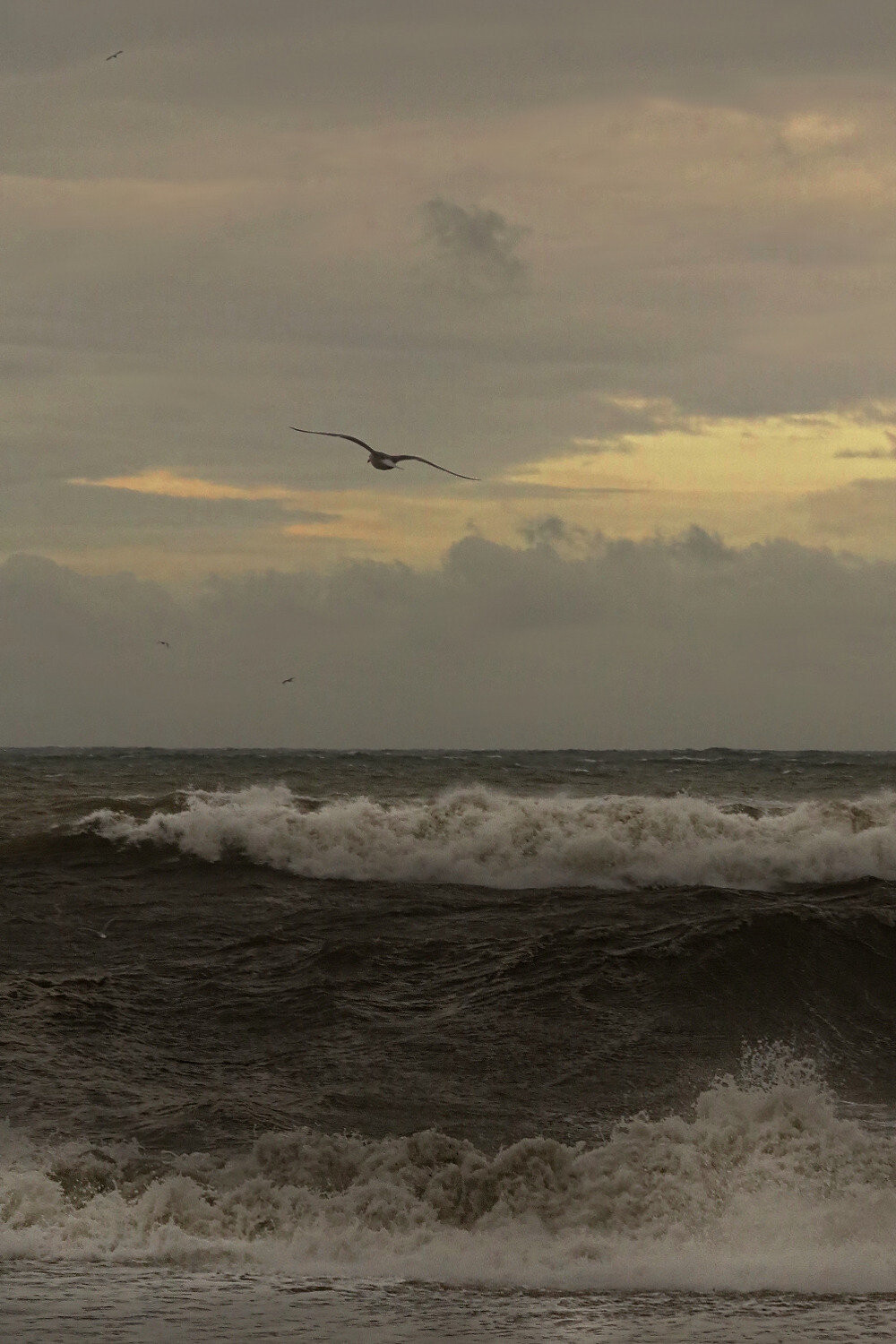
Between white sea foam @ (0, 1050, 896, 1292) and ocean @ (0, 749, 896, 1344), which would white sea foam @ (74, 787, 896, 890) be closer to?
ocean @ (0, 749, 896, 1344)

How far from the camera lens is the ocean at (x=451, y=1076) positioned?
28.2 feet

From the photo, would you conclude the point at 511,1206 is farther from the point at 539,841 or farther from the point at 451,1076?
the point at 539,841

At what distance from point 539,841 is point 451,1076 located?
39.3 ft

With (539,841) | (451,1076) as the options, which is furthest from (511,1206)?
(539,841)

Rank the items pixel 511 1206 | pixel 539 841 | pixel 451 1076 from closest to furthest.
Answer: pixel 511 1206, pixel 451 1076, pixel 539 841

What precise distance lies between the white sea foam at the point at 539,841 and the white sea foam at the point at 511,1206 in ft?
43.0

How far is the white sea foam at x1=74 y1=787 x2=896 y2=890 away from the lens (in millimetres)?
24359

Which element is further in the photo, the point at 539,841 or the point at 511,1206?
the point at 539,841

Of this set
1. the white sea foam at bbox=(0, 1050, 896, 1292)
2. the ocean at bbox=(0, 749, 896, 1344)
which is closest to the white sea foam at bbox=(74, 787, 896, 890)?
the ocean at bbox=(0, 749, 896, 1344)

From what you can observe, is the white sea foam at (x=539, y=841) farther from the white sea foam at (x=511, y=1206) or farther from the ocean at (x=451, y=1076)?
the white sea foam at (x=511, y=1206)

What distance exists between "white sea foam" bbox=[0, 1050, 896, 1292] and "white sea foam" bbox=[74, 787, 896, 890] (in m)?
13.1

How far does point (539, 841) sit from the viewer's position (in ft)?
81.8

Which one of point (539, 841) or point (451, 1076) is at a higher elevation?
point (539, 841)

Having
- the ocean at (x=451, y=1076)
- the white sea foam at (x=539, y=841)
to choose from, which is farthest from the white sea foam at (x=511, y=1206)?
the white sea foam at (x=539, y=841)
